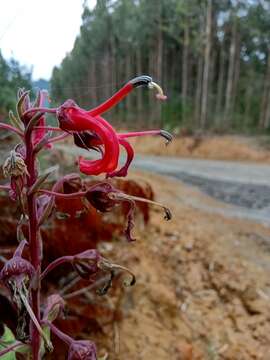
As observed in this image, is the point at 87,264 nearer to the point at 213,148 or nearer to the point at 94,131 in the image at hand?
the point at 94,131

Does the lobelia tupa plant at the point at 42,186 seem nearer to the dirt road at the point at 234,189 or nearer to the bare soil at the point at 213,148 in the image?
the dirt road at the point at 234,189

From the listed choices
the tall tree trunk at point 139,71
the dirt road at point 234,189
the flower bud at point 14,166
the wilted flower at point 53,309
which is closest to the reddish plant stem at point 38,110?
the flower bud at point 14,166

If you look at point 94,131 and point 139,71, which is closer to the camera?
point 94,131

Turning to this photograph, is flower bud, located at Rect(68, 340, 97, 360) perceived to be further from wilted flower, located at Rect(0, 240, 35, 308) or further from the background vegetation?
the background vegetation

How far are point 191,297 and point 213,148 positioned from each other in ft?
44.4

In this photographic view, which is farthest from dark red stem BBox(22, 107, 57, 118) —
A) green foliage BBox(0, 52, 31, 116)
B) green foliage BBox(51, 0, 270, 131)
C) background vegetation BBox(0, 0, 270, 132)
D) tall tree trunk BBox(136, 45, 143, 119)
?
tall tree trunk BBox(136, 45, 143, 119)

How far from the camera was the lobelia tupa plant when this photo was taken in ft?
2.48

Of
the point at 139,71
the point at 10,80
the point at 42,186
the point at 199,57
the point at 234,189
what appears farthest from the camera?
the point at 139,71

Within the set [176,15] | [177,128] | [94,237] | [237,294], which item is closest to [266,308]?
[237,294]

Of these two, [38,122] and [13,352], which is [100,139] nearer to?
[38,122]

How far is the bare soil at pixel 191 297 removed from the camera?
2.27 meters

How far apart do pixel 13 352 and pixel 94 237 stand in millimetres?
1197

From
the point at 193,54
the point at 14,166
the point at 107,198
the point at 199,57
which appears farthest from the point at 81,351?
the point at 193,54

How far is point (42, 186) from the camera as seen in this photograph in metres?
0.88
